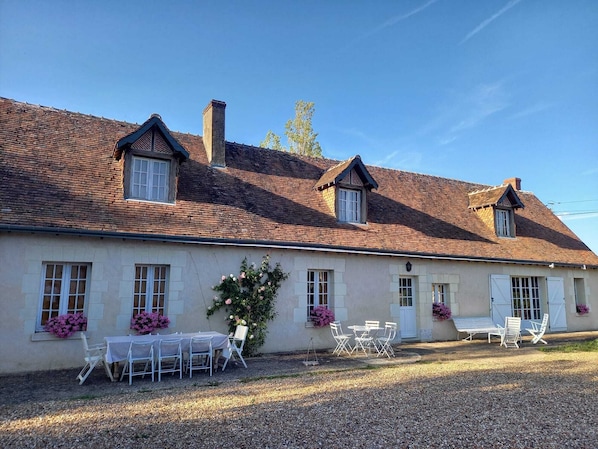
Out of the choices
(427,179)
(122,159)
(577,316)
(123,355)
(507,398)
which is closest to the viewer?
(507,398)

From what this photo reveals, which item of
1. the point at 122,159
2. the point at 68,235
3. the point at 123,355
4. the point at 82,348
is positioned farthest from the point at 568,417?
the point at 122,159

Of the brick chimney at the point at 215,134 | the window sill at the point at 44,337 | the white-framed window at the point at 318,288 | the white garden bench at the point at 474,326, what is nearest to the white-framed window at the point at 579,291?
the white garden bench at the point at 474,326

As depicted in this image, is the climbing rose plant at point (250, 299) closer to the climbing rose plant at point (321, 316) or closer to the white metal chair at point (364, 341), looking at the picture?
the climbing rose plant at point (321, 316)

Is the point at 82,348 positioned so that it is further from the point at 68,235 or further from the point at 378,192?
the point at 378,192

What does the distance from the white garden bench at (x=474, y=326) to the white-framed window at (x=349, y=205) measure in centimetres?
422

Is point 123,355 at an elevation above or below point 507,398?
above

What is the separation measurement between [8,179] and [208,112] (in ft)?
18.1

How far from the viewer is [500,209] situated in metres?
14.7

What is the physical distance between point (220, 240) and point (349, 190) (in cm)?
465

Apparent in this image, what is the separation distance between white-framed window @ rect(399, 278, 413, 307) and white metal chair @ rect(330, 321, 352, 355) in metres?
2.26

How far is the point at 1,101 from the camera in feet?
33.7

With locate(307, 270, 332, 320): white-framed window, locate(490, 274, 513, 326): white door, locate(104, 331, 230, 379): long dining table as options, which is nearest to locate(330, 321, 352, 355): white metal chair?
locate(307, 270, 332, 320): white-framed window

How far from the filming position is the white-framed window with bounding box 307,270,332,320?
10492 millimetres

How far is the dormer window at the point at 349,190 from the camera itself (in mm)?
11742
